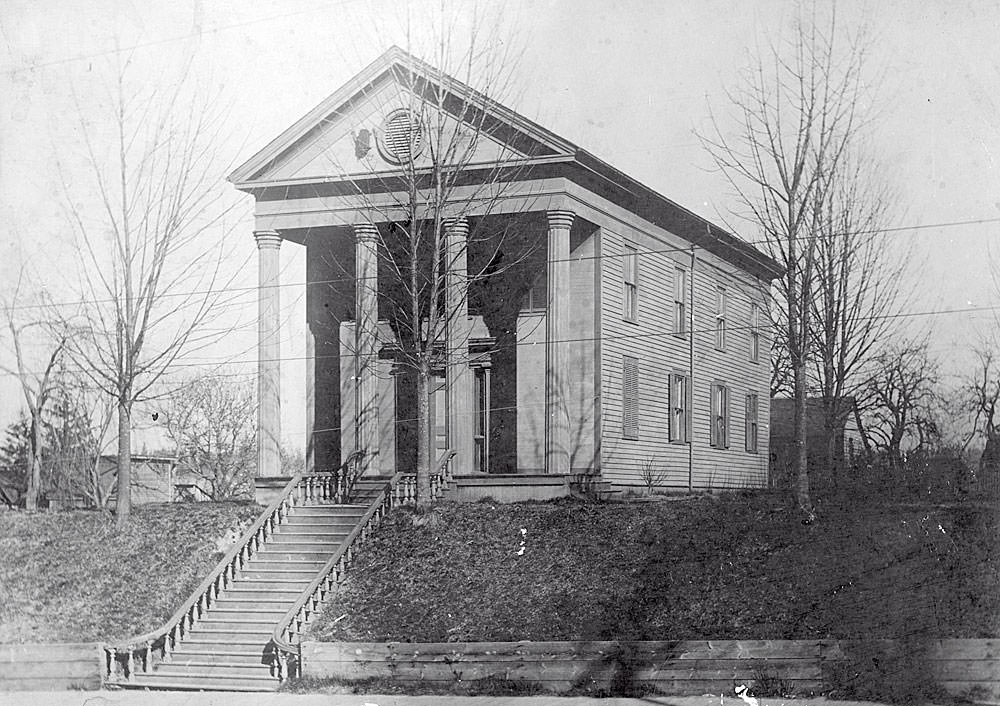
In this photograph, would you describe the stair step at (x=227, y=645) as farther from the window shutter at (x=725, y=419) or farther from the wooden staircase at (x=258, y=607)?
the window shutter at (x=725, y=419)

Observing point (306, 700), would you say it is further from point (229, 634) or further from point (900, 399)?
point (900, 399)

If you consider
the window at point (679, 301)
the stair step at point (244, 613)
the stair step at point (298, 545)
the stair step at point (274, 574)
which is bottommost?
the stair step at point (244, 613)

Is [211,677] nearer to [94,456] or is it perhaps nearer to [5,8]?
[94,456]

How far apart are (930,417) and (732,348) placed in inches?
95.1

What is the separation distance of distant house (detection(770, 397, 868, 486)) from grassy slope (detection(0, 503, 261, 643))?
22.5ft

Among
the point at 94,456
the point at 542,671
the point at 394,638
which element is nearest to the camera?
the point at 542,671

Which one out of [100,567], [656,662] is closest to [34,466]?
[100,567]

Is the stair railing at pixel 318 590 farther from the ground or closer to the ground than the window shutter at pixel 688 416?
closer to the ground

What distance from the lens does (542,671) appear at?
35.9 ft

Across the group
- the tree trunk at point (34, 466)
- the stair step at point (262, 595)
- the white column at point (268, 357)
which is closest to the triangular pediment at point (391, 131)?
the white column at point (268, 357)

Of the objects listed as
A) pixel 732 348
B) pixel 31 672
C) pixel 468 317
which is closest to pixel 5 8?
pixel 468 317

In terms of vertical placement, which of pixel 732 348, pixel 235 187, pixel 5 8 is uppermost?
pixel 5 8

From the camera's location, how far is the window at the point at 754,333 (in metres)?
12.2

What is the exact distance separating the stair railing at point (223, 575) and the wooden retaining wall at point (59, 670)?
6.0 inches
